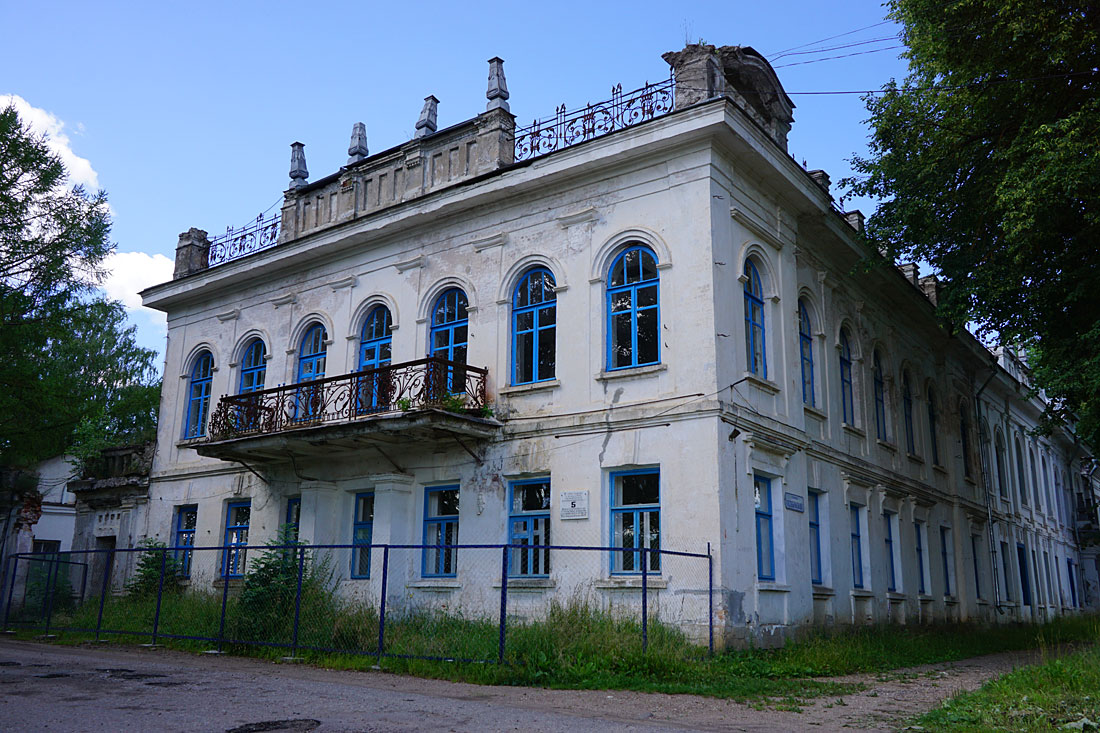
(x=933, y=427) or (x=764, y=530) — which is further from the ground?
(x=933, y=427)

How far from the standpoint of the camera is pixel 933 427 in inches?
926

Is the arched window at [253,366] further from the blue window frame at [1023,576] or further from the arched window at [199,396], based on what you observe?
the blue window frame at [1023,576]

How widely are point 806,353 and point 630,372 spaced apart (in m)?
4.71

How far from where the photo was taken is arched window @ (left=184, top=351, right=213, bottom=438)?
20.9m

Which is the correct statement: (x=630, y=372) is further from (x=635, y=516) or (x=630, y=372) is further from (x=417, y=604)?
(x=417, y=604)

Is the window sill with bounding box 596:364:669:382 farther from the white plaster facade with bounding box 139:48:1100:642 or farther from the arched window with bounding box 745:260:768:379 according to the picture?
the arched window with bounding box 745:260:768:379

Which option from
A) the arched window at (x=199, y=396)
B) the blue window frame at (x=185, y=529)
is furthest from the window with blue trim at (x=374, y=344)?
the blue window frame at (x=185, y=529)

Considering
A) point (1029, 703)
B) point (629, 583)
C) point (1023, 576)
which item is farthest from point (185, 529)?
point (1023, 576)

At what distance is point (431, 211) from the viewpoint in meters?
16.9

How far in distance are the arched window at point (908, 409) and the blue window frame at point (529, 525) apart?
11.1 m

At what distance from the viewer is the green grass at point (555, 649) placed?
1043 cm

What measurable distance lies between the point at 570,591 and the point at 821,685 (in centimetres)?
411

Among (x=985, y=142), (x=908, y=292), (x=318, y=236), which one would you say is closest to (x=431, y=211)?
(x=318, y=236)

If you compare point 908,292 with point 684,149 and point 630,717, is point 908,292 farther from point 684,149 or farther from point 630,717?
point 630,717
